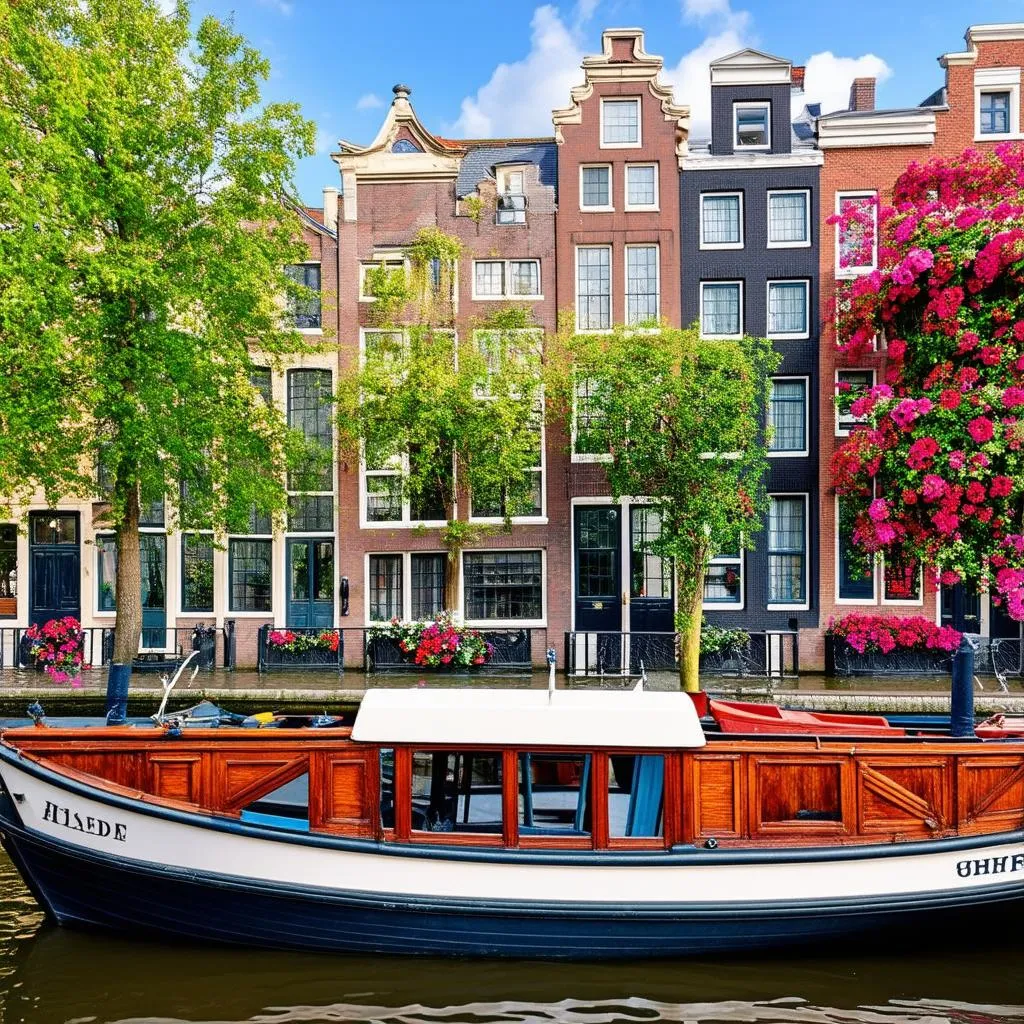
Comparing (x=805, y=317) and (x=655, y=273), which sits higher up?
(x=655, y=273)

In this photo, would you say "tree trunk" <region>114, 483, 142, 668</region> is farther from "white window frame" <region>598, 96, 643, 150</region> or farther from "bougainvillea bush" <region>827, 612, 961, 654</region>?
"bougainvillea bush" <region>827, 612, 961, 654</region>

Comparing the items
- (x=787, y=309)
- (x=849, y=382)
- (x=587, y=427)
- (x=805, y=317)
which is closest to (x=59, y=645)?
(x=587, y=427)

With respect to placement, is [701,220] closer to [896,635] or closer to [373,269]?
[373,269]

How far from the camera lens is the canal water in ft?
20.7

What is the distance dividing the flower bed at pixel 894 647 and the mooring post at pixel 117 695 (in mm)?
13235

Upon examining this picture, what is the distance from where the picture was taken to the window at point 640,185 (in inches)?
706

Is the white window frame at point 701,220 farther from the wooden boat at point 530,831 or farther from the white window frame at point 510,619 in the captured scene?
the wooden boat at point 530,831

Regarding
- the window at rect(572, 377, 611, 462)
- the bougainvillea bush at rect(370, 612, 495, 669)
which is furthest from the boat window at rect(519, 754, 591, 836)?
the window at rect(572, 377, 611, 462)

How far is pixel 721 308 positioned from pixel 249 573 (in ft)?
40.7

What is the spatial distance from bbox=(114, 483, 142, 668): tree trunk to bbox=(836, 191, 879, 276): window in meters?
15.2

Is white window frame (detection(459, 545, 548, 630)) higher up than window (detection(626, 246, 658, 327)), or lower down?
lower down

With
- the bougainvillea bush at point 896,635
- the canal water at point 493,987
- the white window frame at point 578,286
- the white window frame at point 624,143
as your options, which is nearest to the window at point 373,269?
the white window frame at point 578,286

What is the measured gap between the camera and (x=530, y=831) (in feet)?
22.5

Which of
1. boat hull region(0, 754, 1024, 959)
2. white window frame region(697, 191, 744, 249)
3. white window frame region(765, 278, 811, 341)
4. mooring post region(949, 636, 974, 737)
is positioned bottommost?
boat hull region(0, 754, 1024, 959)
